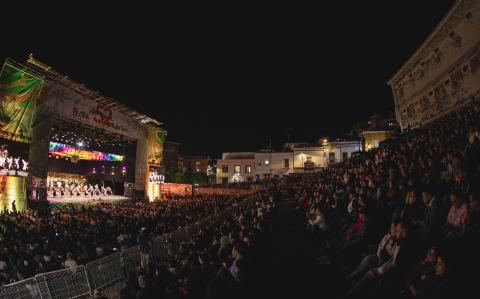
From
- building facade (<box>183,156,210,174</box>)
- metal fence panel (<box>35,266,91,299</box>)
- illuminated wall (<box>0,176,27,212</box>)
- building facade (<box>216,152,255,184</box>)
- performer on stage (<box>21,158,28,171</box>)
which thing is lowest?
metal fence panel (<box>35,266,91,299</box>)

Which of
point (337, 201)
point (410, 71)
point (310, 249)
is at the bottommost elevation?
point (310, 249)

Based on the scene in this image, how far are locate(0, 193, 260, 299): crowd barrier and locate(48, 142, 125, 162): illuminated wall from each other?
20.5m

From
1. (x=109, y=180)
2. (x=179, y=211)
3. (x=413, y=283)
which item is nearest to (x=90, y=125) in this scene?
(x=179, y=211)

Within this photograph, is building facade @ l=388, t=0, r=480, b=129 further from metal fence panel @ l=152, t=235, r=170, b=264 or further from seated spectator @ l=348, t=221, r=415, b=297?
metal fence panel @ l=152, t=235, r=170, b=264

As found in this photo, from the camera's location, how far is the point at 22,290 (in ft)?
23.3

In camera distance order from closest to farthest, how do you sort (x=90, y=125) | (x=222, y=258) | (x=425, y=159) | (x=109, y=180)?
(x=222, y=258), (x=425, y=159), (x=90, y=125), (x=109, y=180)

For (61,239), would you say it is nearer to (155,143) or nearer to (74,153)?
(74,153)

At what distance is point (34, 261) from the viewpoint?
32.7 ft

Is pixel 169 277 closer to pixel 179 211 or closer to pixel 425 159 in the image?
pixel 425 159

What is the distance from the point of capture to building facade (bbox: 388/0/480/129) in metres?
19.0

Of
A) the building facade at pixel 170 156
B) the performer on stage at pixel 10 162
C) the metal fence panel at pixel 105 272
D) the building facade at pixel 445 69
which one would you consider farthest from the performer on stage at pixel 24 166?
the building facade at pixel 170 156

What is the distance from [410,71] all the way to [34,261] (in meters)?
28.4

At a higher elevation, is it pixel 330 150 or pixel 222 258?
pixel 330 150

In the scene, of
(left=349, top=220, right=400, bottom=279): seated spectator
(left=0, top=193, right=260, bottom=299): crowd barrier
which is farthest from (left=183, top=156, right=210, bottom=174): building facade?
(left=349, top=220, right=400, bottom=279): seated spectator
